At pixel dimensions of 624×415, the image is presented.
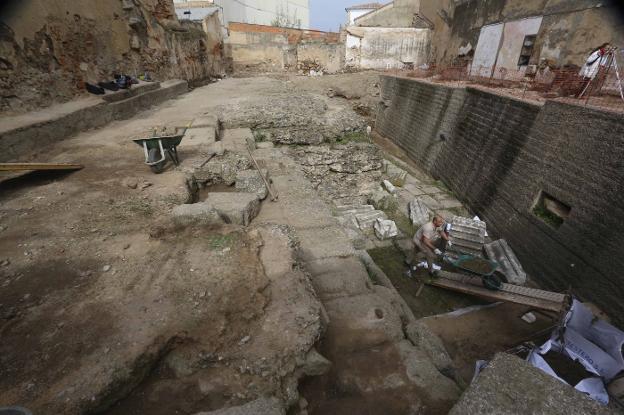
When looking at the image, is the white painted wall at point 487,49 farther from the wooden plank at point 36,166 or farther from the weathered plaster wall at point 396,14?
the wooden plank at point 36,166

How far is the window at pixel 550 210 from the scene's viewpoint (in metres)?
5.37

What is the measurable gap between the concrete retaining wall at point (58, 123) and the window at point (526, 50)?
583 inches

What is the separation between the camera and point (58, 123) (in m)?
5.82

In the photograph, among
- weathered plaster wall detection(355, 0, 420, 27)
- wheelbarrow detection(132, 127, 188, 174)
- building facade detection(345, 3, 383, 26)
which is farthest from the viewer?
building facade detection(345, 3, 383, 26)

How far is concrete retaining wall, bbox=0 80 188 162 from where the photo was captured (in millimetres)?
4906

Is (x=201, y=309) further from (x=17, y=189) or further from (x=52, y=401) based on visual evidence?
(x=17, y=189)

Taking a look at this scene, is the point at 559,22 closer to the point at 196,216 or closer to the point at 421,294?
the point at 421,294

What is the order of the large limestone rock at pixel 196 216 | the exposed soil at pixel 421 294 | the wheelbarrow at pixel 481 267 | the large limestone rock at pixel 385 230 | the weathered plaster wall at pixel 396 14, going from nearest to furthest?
the large limestone rock at pixel 196 216 < the wheelbarrow at pixel 481 267 < the exposed soil at pixel 421 294 < the large limestone rock at pixel 385 230 < the weathered plaster wall at pixel 396 14

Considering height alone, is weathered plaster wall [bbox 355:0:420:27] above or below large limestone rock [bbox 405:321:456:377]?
above

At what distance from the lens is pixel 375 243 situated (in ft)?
19.7

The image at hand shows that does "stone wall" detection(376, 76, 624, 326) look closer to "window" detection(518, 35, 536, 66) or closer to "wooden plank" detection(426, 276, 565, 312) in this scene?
"wooden plank" detection(426, 276, 565, 312)

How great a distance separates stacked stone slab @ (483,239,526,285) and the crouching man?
986 millimetres

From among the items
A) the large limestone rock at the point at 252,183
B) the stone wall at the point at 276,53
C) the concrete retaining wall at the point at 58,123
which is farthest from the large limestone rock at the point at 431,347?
the stone wall at the point at 276,53

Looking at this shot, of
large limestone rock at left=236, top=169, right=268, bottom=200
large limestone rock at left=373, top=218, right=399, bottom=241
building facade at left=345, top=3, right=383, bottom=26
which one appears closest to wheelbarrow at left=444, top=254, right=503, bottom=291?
large limestone rock at left=373, top=218, right=399, bottom=241
